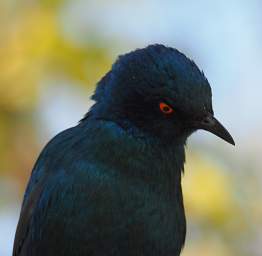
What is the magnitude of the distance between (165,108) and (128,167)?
44cm

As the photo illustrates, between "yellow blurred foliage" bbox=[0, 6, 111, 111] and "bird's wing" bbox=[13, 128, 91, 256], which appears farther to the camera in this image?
"yellow blurred foliage" bbox=[0, 6, 111, 111]

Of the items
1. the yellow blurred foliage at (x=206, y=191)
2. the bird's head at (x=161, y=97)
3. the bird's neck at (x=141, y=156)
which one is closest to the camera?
the bird's head at (x=161, y=97)

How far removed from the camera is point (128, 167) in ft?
18.5

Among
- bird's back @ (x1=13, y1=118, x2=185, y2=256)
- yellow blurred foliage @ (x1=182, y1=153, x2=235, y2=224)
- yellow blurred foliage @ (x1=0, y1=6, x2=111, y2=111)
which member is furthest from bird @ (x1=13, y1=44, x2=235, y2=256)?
yellow blurred foliage @ (x1=0, y1=6, x2=111, y2=111)

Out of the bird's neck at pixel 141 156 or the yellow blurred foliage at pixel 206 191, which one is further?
the yellow blurred foliage at pixel 206 191

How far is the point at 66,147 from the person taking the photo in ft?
19.0

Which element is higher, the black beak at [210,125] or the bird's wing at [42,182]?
the black beak at [210,125]

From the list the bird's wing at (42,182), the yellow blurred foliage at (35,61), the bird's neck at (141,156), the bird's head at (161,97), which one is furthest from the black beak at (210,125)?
the yellow blurred foliage at (35,61)

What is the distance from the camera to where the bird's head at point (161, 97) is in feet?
18.1

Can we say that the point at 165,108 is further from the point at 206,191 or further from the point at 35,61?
the point at 35,61

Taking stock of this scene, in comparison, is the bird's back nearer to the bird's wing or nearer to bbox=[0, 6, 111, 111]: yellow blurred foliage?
the bird's wing

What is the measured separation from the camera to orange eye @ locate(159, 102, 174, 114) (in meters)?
5.54

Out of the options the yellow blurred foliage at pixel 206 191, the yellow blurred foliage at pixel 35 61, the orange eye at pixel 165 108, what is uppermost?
the yellow blurred foliage at pixel 35 61

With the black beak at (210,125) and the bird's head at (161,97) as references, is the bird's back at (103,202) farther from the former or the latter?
the black beak at (210,125)
